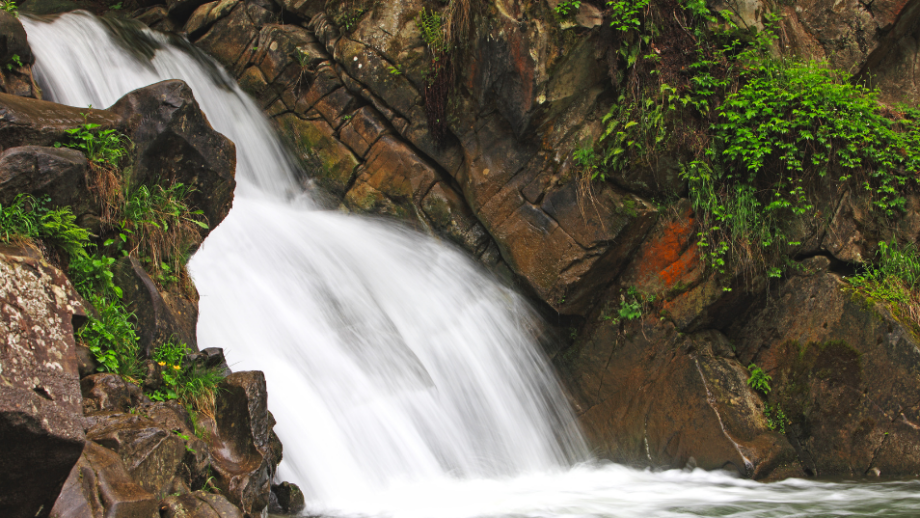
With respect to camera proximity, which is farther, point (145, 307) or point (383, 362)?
point (383, 362)

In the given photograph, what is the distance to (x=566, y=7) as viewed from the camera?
669cm

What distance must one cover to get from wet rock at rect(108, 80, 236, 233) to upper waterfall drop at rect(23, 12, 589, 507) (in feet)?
2.82

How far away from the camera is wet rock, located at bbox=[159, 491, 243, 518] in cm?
320

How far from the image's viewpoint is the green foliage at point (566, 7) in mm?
6680

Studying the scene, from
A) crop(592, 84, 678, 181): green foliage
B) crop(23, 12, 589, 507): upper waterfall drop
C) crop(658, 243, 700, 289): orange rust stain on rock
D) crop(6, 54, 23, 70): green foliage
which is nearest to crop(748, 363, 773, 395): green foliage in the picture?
crop(658, 243, 700, 289): orange rust stain on rock

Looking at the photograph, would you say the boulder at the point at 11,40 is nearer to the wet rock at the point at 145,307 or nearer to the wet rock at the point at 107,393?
the wet rock at the point at 145,307

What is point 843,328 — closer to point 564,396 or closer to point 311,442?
point 564,396

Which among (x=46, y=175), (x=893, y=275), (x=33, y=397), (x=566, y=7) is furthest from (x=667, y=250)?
(x=33, y=397)

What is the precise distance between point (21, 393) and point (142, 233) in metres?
2.60

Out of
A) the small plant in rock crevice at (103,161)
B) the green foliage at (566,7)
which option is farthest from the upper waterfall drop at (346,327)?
the green foliage at (566,7)

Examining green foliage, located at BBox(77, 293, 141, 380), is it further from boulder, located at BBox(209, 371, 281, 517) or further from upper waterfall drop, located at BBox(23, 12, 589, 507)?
upper waterfall drop, located at BBox(23, 12, 589, 507)

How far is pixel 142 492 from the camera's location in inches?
117

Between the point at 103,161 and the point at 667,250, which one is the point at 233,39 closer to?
the point at 103,161

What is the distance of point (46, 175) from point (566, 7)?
16.8 ft
